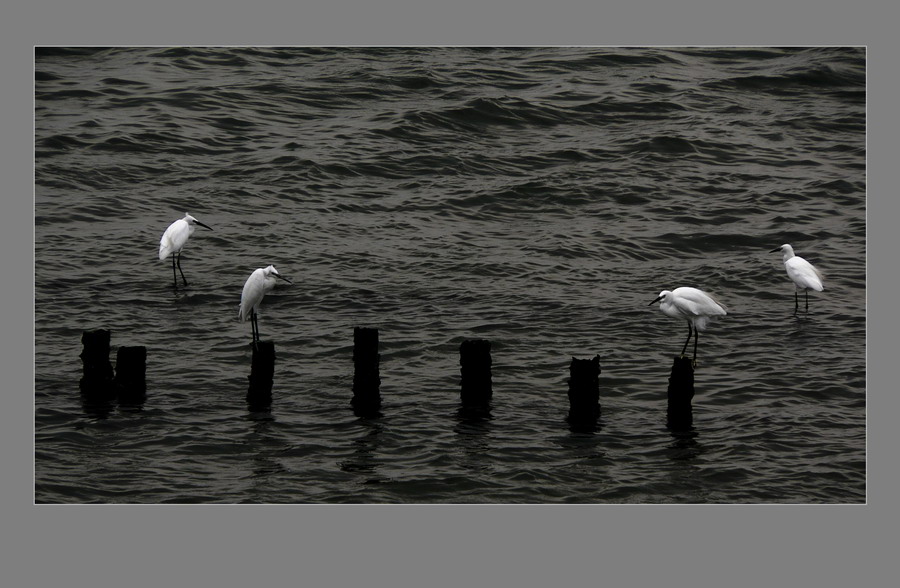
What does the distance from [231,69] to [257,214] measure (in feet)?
22.9

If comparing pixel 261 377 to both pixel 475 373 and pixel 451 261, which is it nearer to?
pixel 475 373

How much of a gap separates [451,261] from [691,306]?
18.2 feet

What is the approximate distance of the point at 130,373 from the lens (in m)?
Answer: 12.4

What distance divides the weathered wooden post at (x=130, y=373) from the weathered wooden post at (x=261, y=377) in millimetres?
1203

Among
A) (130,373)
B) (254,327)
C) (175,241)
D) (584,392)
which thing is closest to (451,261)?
(175,241)

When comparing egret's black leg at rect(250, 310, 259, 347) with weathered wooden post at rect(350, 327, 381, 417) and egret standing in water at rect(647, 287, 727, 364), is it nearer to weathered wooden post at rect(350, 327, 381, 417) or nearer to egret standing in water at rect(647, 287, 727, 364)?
weathered wooden post at rect(350, 327, 381, 417)

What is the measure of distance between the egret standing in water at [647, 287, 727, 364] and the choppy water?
2.38ft

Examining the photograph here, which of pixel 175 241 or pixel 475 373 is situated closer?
pixel 475 373

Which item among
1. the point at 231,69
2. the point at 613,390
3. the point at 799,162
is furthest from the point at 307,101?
the point at 613,390

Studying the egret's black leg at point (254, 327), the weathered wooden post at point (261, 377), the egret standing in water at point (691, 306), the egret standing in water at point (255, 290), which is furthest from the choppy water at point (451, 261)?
the egret standing in water at point (691, 306)

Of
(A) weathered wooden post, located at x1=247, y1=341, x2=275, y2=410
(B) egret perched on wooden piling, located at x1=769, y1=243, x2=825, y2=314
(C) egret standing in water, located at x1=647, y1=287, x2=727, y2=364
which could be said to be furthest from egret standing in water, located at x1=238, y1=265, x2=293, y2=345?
(B) egret perched on wooden piling, located at x1=769, y1=243, x2=825, y2=314

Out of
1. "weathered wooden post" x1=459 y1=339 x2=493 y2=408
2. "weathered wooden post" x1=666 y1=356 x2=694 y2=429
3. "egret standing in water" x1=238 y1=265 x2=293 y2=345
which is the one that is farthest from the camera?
"egret standing in water" x1=238 y1=265 x2=293 y2=345

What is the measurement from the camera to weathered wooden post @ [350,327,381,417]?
12141mm

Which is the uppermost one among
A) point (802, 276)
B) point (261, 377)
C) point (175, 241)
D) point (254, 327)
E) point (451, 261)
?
point (175, 241)
